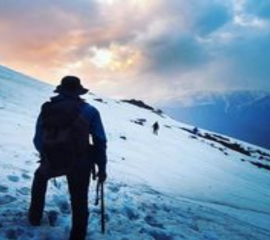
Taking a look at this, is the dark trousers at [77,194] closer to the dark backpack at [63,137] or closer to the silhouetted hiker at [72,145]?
the silhouetted hiker at [72,145]

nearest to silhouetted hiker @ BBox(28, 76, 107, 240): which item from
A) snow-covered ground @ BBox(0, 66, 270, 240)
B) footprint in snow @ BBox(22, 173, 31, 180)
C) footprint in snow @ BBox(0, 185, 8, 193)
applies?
snow-covered ground @ BBox(0, 66, 270, 240)

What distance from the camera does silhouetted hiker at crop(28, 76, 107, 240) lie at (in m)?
6.09

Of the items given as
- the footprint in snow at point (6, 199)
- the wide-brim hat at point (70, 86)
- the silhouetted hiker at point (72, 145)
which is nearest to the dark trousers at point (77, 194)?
the silhouetted hiker at point (72, 145)

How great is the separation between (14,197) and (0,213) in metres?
1.00

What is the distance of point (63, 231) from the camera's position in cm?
696

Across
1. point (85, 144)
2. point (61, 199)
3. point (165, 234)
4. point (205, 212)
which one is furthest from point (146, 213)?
point (85, 144)

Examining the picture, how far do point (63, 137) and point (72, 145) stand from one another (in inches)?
6.9

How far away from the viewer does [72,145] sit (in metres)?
6.09

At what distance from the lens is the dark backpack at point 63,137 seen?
6070 millimetres

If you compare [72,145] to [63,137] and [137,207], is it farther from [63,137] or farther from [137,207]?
[137,207]

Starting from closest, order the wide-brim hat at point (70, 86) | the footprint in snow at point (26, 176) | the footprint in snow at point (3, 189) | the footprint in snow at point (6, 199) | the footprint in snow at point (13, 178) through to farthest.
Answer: the wide-brim hat at point (70, 86) → the footprint in snow at point (6, 199) → the footprint in snow at point (3, 189) → the footprint in snow at point (13, 178) → the footprint in snow at point (26, 176)

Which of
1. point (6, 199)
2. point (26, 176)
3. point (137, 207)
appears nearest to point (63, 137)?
point (6, 199)

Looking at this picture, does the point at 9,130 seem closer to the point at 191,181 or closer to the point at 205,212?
the point at 191,181

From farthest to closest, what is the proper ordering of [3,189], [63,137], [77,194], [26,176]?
[26,176] → [3,189] → [77,194] → [63,137]
